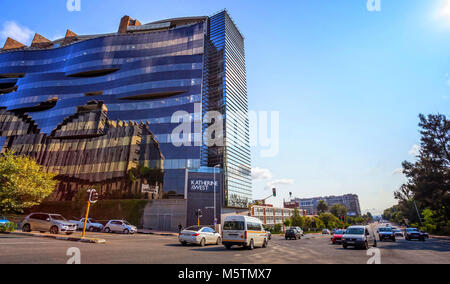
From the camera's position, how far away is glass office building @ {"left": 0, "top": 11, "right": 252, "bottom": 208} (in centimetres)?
4266

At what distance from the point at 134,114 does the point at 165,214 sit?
83.3ft

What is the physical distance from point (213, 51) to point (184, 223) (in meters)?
64.5

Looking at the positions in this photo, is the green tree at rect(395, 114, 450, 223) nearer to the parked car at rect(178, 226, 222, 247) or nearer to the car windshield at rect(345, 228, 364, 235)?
the car windshield at rect(345, 228, 364, 235)

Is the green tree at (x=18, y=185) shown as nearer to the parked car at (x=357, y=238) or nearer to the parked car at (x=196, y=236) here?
the parked car at (x=196, y=236)

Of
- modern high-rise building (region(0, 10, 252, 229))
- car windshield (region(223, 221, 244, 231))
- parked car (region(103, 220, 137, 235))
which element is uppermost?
modern high-rise building (region(0, 10, 252, 229))

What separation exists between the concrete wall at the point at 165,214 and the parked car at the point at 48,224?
64.8 feet

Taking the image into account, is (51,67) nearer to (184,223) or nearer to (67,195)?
(67,195)

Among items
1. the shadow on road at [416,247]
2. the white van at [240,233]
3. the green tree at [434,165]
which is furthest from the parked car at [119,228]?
the green tree at [434,165]

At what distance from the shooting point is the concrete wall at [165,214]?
36.7 metres

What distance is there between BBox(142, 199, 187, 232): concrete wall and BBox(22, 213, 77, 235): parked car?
64.8 feet
